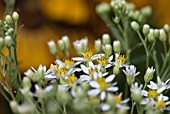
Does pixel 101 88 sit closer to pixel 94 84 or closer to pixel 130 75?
pixel 94 84

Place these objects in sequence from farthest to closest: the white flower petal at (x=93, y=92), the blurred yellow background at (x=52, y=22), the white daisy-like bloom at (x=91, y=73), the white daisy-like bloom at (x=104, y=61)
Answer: the blurred yellow background at (x=52, y=22), the white daisy-like bloom at (x=104, y=61), the white daisy-like bloom at (x=91, y=73), the white flower petal at (x=93, y=92)

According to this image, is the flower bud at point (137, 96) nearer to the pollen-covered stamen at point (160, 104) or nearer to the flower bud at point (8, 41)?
the pollen-covered stamen at point (160, 104)

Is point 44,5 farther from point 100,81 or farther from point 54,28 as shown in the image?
point 100,81

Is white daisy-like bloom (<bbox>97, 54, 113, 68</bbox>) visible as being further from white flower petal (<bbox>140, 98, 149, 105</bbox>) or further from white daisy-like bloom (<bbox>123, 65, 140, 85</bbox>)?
white flower petal (<bbox>140, 98, 149, 105</bbox>)

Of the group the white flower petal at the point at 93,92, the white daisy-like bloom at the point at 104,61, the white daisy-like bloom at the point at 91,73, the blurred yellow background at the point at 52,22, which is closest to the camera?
the white flower petal at the point at 93,92

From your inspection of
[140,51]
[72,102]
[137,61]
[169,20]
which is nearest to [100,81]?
[72,102]

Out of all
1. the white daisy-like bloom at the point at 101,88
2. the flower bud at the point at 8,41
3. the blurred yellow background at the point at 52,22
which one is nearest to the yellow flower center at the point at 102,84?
the white daisy-like bloom at the point at 101,88

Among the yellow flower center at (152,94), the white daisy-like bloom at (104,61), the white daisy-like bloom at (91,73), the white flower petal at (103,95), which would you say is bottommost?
the yellow flower center at (152,94)

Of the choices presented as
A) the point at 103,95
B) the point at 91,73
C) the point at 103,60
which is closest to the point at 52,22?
the point at 103,60

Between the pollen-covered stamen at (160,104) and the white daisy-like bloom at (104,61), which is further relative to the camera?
the white daisy-like bloom at (104,61)
